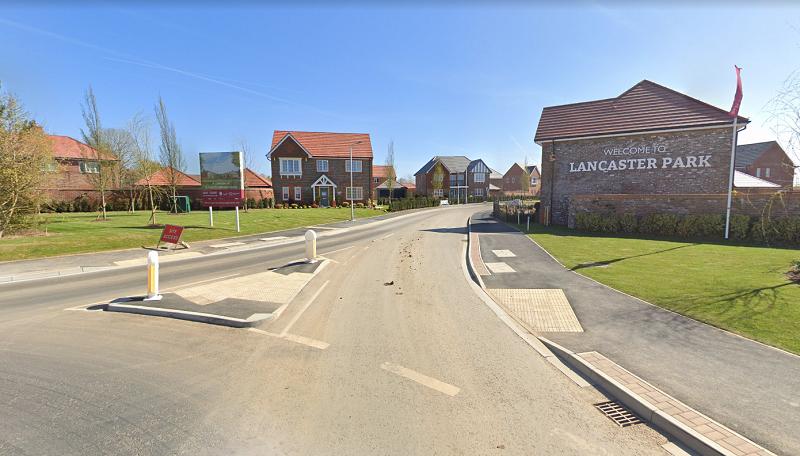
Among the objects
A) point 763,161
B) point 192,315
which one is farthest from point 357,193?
point 763,161

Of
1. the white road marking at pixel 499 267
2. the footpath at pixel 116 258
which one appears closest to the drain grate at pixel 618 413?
the white road marking at pixel 499 267

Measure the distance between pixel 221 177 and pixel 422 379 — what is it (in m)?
23.9

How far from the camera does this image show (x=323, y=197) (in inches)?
1766

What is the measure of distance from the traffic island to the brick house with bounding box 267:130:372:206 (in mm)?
34590

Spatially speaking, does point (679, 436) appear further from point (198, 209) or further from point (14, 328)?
point (198, 209)

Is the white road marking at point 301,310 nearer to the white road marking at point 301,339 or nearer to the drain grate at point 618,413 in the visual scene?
the white road marking at point 301,339

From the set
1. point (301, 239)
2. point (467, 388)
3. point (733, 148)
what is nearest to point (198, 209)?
point (301, 239)

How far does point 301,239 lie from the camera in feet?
69.5

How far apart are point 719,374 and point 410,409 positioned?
4.21 m

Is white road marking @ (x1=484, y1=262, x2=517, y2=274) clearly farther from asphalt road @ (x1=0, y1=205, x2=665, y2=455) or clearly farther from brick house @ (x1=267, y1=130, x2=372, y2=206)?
brick house @ (x1=267, y1=130, x2=372, y2=206)

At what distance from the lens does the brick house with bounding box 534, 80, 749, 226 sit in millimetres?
19734

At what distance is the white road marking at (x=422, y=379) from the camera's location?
4609 mm

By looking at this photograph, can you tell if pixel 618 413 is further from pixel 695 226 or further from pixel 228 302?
pixel 695 226

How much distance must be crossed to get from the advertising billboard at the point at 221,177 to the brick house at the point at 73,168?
10.5 metres
